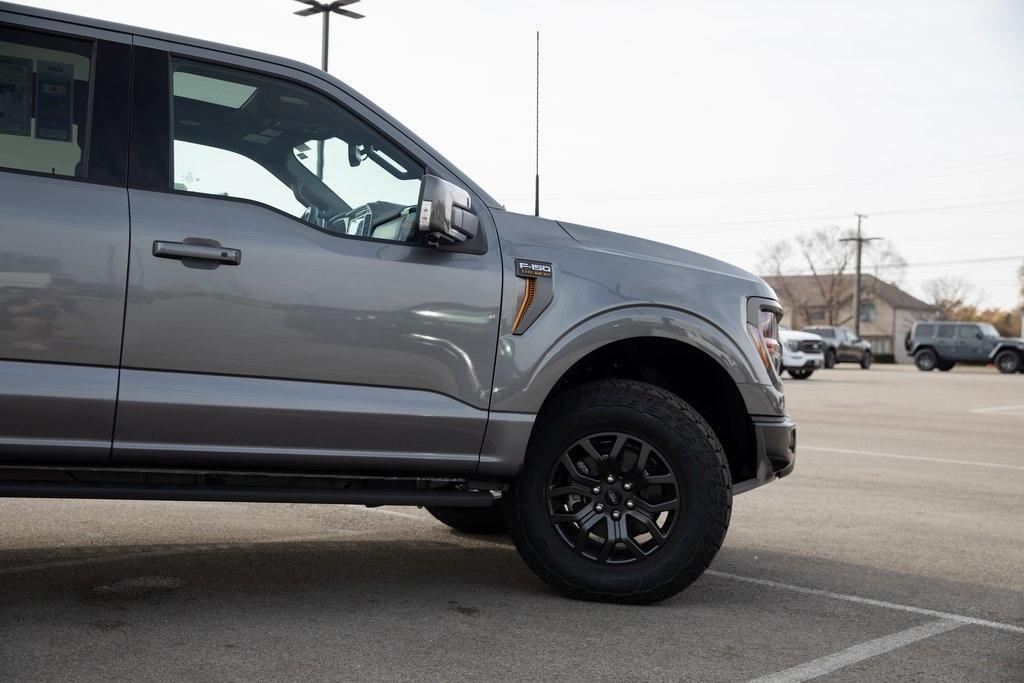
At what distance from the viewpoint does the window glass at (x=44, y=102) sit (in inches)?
150

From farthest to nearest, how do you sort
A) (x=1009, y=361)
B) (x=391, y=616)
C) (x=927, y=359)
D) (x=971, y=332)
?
(x=927, y=359), (x=971, y=332), (x=1009, y=361), (x=391, y=616)

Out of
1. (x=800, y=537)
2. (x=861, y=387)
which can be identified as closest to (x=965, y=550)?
(x=800, y=537)

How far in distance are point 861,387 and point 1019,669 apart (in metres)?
22.9

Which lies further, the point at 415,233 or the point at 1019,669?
the point at 415,233

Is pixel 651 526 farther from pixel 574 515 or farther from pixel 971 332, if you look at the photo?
pixel 971 332

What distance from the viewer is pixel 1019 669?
3.70m

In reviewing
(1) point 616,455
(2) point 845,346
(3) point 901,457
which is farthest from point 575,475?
(2) point 845,346

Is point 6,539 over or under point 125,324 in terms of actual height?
under

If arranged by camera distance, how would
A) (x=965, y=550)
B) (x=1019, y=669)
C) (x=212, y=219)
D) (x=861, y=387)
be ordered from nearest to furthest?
1. (x=1019, y=669)
2. (x=212, y=219)
3. (x=965, y=550)
4. (x=861, y=387)

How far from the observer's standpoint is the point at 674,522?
4.41m

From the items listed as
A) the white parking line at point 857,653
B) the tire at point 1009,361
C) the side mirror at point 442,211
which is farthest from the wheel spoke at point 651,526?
the tire at point 1009,361

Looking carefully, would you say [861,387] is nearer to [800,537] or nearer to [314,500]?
[800,537]

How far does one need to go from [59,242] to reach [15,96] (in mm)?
565

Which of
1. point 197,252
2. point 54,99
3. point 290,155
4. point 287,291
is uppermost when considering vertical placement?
point 54,99
